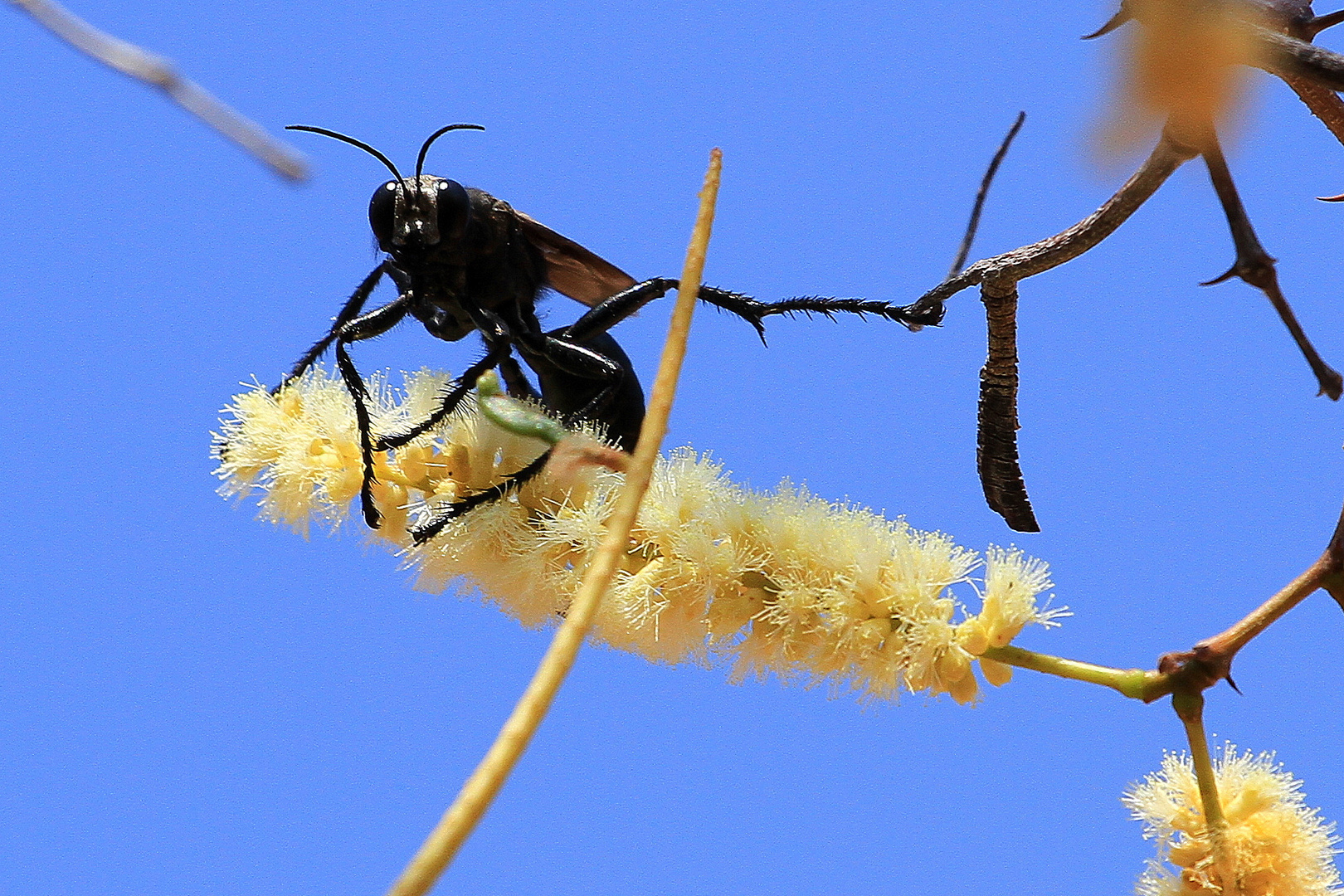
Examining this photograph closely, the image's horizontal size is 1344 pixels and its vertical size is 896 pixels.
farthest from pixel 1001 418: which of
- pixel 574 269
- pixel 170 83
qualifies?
pixel 170 83

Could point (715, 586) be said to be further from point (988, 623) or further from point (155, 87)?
point (155, 87)

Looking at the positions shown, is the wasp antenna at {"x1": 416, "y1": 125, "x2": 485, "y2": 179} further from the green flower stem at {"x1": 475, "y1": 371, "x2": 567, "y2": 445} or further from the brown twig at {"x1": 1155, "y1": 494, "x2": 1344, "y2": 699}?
the brown twig at {"x1": 1155, "y1": 494, "x2": 1344, "y2": 699}

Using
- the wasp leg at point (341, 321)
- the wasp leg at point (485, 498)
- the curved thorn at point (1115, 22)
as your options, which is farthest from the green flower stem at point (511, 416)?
the curved thorn at point (1115, 22)

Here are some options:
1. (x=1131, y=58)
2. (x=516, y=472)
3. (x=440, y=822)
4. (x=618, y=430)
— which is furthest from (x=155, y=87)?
(x=618, y=430)

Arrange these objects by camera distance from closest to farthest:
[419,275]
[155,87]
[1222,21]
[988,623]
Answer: [155,87]
[1222,21]
[988,623]
[419,275]

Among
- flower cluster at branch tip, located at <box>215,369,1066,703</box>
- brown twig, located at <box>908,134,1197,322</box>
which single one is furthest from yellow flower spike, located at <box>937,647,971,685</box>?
brown twig, located at <box>908,134,1197,322</box>

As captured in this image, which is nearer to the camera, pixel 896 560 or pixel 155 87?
pixel 155 87

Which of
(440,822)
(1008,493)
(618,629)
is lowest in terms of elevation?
(440,822)

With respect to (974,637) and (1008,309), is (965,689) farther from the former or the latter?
(1008,309)
